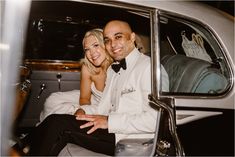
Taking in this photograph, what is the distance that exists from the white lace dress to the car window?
3.88 ft

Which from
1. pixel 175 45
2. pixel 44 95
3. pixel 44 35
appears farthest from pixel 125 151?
pixel 44 35

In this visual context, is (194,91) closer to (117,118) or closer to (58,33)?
(117,118)

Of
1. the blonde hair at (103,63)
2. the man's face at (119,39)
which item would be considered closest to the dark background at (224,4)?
the blonde hair at (103,63)

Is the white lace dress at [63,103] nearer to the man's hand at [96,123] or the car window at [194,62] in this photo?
the man's hand at [96,123]

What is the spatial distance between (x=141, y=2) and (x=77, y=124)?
103 cm

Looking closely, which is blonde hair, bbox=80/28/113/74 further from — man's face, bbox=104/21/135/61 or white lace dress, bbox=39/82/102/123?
man's face, bbox=104/21/135/61

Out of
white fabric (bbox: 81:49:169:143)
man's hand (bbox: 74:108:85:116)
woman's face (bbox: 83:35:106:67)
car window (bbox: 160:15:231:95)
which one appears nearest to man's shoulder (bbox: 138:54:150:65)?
white fabric (bbox: 81:49:169:143)

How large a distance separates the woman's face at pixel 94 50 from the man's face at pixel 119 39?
21.0 inches

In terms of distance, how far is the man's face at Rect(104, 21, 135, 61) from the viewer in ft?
8.36

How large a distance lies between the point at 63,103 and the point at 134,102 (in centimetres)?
122

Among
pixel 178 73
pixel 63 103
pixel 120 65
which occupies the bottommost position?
pixel 63 103

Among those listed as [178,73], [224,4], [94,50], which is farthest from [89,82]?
[224,4]

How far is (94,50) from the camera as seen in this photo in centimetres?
315

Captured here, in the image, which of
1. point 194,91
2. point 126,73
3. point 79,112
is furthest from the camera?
point 79,112
